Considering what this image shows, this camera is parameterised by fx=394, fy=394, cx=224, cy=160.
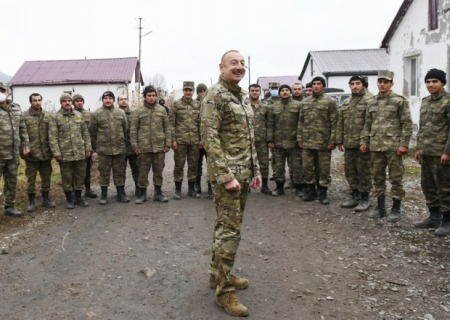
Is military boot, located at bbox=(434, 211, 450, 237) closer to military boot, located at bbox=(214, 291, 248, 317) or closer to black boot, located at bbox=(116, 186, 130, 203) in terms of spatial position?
military boot, located at bbox=(214, 291, 248, 317)

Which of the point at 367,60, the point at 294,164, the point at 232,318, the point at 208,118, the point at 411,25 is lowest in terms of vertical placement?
the point at 232,318

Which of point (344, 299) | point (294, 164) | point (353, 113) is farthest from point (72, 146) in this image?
point (344, 299)

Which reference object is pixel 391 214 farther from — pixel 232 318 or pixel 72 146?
pixel 72 146

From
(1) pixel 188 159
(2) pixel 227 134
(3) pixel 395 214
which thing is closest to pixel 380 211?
(3) pixel 395 214

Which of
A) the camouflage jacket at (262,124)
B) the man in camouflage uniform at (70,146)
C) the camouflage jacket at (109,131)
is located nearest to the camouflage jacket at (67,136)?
the man in camouflage uniform at (70,146)

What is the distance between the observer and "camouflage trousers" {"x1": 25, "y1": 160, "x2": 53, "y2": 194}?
6658 millimetres

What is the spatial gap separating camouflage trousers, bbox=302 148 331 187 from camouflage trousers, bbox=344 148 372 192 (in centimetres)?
33

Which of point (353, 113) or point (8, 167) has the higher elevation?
point (353, 113)

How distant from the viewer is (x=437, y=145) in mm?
5074

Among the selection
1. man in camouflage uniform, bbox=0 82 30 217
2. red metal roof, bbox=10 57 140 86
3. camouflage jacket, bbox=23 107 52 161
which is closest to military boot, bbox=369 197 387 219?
camouflage jacket, bbox=23 107 52 161

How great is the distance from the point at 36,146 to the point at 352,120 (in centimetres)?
524

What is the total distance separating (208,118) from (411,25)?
11.9 meters

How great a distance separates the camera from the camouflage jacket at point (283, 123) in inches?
289

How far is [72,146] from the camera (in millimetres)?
6773
